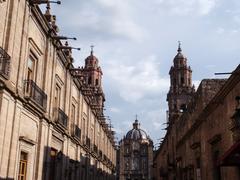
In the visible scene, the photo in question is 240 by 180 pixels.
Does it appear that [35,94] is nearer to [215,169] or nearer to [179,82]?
[215,169]

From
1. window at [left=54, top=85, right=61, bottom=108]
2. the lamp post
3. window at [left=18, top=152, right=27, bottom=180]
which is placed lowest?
window at [left=18, top=152, right=27, bottom=180]

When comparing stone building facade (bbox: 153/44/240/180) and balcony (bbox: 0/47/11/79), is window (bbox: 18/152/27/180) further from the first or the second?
stone building facade (bbox: 153/44/240/180)

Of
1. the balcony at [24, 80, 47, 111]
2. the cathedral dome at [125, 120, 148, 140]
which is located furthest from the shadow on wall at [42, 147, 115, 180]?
the cathedral dome at [125, 120, 148, 140]

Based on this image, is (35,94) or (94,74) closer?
(35,94)

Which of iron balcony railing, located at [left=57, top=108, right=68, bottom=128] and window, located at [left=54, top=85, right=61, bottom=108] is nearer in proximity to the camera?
iron balcony railing, located at [left=57, top=108, right=68, bottom=128]

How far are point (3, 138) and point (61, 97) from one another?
823cm

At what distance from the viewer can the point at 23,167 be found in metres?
14.7

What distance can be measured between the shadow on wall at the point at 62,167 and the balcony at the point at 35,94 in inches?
82.1

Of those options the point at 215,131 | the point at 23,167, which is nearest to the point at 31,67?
the point at 23,167

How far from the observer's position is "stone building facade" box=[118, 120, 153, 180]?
9162cm

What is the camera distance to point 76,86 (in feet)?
80.1

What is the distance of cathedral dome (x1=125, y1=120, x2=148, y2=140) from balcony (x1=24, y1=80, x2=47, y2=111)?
8232 centimetres

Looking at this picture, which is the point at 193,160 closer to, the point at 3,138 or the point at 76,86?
the point at 76,86

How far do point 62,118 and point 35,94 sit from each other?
470cm
